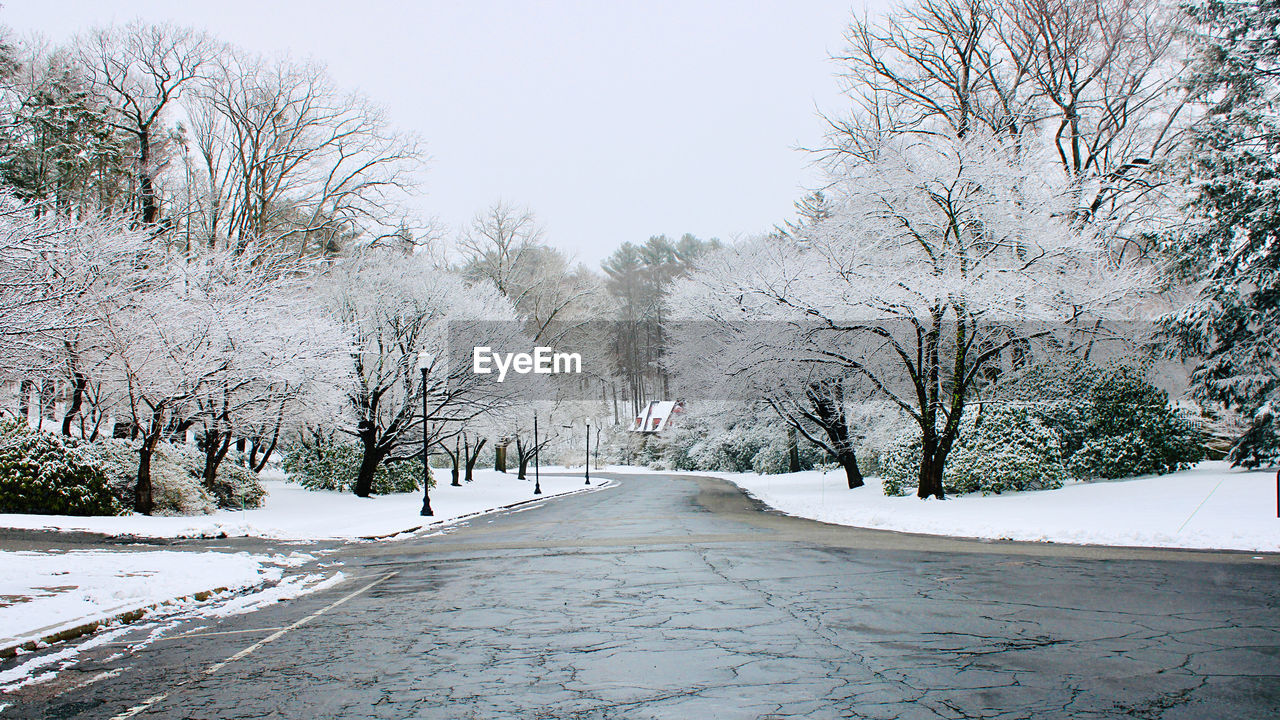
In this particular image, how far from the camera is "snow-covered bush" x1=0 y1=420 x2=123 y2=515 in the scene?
18969mm

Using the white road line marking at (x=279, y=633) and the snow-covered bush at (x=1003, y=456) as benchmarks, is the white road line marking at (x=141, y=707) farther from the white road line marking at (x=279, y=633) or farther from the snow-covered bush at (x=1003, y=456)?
Answer: the snow-covered bush at (x=1003, y=456)

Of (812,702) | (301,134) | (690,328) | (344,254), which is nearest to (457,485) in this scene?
(344,254)

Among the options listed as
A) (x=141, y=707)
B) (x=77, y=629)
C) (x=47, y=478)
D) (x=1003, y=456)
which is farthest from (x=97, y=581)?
(x=1003, y=456)

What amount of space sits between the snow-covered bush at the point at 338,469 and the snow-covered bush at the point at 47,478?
1206 cm

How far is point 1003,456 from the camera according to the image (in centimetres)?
2103

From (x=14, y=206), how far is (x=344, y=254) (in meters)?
24.9

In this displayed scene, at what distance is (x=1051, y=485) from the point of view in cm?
2097

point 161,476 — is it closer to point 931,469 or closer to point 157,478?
point 157,478

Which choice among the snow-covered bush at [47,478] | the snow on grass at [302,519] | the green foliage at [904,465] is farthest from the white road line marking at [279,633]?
the green foliage at [904,465]

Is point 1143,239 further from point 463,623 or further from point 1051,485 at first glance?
point 463,623

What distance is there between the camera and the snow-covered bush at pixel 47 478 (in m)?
19.0

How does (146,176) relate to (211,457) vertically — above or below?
above

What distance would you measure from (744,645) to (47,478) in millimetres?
19709

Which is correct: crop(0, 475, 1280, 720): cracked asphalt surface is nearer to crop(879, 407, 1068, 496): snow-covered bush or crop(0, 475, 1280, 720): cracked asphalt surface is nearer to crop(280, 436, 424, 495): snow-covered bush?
crop(879, 407, 1068, 496): snow-covered bush
